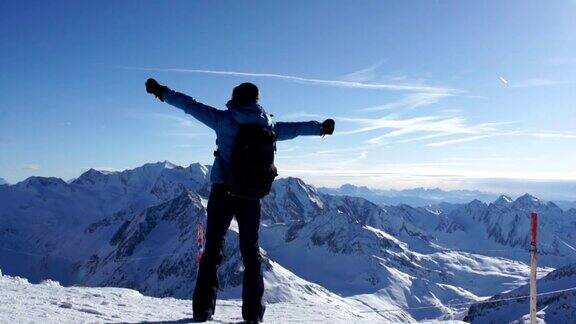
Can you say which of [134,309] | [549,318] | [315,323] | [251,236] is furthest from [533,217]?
[549,318]

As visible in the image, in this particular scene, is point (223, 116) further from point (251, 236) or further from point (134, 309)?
point (134, 309)

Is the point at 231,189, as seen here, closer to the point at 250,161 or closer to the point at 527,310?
the point at 250,161

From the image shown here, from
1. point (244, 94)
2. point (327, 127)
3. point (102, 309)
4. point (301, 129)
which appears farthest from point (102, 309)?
point (327, 127)

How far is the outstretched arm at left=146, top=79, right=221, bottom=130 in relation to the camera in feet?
25.3

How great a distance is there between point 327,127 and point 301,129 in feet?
1.65

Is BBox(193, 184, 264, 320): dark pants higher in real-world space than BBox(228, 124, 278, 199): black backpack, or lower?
lower

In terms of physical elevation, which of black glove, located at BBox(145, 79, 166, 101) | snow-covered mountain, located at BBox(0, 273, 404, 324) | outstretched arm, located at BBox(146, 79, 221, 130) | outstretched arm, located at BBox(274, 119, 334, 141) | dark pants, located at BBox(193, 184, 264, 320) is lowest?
snow-covered mountain, located at BBox(0, 273, 404, 324)

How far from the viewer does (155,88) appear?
7770 mm

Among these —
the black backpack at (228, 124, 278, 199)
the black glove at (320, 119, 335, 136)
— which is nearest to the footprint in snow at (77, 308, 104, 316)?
the black backpack at (228, 124, 278, 199)

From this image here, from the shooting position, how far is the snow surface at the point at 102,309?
7914mm

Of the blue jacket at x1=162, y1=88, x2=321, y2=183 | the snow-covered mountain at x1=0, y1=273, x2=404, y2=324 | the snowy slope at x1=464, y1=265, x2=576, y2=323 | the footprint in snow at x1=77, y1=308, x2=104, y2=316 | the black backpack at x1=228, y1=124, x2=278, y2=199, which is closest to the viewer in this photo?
the black backpack at x1=228, y1=124, x2=278, y2=199

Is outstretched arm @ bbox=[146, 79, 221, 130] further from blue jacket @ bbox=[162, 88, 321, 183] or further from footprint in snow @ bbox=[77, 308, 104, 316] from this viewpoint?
footprint in snow @ bbox=[77, 308, 104, 316]

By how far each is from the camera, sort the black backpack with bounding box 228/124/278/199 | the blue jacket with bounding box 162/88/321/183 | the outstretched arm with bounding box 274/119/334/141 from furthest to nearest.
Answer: the outstretched arm with bounding box 274/119/334/141, the blue jacket with bounding box 162/88/321/183, the black backpack with bounding box 228/124/278/199

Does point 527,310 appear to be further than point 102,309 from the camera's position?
Yes
